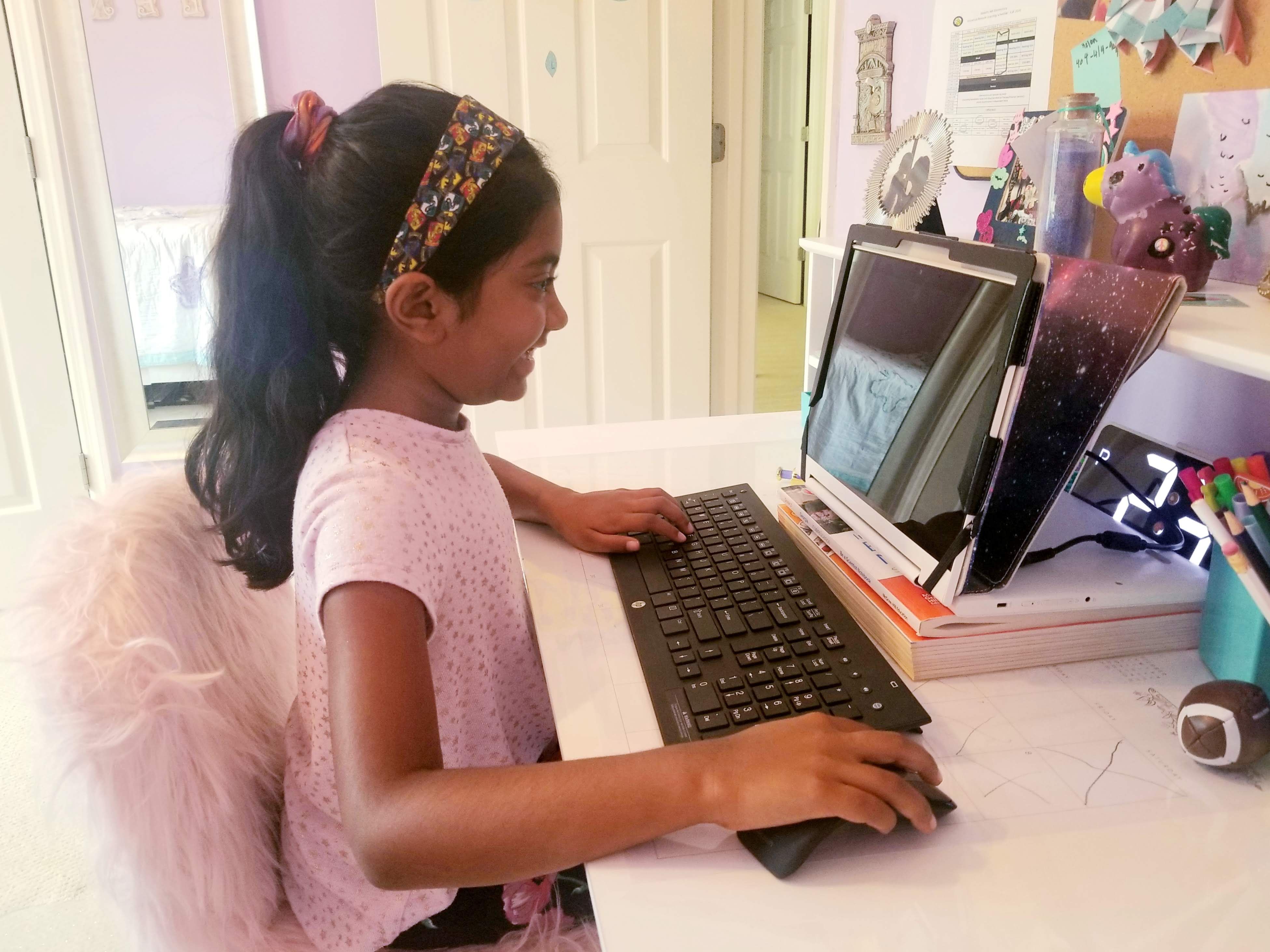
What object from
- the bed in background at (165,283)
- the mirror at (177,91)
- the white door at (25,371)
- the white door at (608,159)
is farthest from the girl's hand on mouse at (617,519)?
the bed in background at (165,283)

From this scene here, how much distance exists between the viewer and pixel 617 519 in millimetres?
958

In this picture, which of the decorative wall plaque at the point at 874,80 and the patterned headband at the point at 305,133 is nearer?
the patterned headband at the point at 305,133

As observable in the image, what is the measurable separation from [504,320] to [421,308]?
75 mm

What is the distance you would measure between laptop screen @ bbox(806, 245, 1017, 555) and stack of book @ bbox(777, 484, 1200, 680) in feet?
0.19

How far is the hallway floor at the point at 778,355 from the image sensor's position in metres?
3.89

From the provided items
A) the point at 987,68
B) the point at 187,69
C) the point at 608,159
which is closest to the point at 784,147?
the point at 608,159

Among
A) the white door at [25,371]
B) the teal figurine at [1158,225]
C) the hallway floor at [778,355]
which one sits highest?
the teal figurine at [1158,225]

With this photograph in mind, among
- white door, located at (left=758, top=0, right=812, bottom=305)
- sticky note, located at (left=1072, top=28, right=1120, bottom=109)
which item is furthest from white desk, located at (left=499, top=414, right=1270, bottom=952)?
white door, located at (left=758, top=0, right=812, bottom=305)

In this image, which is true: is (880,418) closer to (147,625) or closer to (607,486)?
(607,486)

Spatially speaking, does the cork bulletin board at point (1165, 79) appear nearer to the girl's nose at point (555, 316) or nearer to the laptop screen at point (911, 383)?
the laptop screen at point (911, 383)

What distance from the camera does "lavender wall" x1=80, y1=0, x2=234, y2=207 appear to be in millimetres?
2443

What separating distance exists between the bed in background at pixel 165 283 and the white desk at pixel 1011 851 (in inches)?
95.5

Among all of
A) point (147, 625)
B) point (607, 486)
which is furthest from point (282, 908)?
point (607, 486)

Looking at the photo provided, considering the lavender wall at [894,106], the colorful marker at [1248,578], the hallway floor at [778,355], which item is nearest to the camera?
the colorful marker at [1248,578]
